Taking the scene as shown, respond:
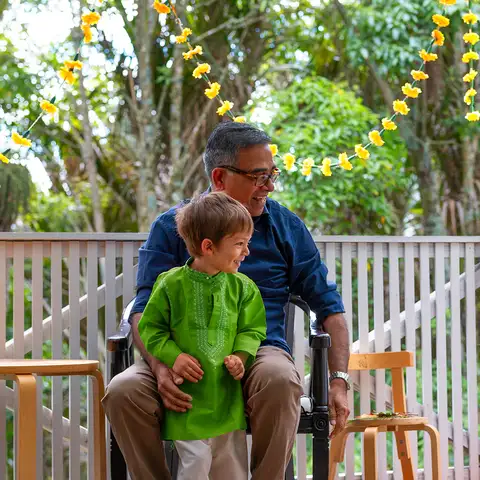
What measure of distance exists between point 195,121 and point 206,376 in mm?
5671

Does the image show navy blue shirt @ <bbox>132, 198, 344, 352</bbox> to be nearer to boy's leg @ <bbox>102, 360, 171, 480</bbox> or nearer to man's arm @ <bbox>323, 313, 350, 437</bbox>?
man's arm @ <bbox>323, 313, 350, 437</bbox>

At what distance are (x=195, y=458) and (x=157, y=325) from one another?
0.32 meters

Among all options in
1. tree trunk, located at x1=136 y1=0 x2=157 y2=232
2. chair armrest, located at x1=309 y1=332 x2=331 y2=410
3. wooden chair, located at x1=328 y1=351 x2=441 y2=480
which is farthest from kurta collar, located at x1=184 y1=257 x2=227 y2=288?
tree trunk, located at x1=136 y1=0 x2=157 y2=232

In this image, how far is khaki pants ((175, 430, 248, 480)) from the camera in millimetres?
1766

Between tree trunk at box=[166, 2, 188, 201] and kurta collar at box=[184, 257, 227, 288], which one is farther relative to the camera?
tree trunk at box=[166, 2, 188, 201]

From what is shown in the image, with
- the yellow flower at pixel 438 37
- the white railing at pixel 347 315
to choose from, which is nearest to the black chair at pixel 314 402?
the white railing at pixel 347 315

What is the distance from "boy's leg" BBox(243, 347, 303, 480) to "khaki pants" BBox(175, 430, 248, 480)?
0.13ft

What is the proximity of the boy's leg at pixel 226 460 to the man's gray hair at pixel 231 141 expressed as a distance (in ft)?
2.54

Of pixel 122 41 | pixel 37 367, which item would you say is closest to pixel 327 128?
pixel 122 41

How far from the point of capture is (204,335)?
73.0 inches

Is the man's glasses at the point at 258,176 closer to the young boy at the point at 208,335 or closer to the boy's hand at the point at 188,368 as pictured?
the young boy at the point at 208,335

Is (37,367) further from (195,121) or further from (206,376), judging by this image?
(195,121)

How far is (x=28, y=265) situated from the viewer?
704cm

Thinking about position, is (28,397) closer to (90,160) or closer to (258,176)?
(258,176)
